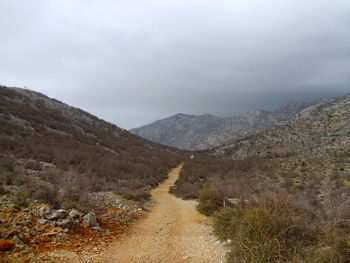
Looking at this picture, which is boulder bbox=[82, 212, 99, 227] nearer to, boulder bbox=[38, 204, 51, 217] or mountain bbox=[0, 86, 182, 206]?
boulder bbox=[38, 204, 51, 217]

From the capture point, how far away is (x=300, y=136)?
46.8m

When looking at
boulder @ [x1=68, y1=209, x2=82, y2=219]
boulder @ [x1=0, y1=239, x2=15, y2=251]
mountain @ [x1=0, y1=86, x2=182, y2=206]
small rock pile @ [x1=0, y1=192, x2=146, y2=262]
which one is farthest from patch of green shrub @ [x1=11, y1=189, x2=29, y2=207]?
boulder @ [x1=0, y1=239, x2=15, y2=251]

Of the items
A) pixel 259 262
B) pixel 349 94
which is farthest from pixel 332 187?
pixel 349 94

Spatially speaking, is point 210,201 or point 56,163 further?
point 56,163

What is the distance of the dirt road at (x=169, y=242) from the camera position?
664 cm

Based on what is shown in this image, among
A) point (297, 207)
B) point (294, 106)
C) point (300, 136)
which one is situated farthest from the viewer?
point (294, 106)

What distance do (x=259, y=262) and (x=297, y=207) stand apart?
298cm

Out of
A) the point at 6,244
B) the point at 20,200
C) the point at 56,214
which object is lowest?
the point at 6,244

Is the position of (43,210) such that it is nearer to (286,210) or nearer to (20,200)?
(20,200)

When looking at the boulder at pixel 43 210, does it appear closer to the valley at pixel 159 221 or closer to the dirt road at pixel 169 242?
the valley at pixel 159 221

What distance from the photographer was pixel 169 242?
798 centimetres

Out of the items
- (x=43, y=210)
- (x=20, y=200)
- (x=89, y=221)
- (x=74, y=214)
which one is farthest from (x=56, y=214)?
(x=20, y=200)

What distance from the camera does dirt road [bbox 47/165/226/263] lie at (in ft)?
21.8

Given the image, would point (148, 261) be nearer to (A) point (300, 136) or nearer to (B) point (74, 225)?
(B) point (74, 225)
